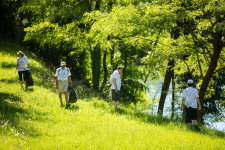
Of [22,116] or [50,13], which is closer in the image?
[22,116]

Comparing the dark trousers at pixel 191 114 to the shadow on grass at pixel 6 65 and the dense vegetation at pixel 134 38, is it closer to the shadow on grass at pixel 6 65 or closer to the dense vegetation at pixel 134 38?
the dense vegetation at pixel 134 38

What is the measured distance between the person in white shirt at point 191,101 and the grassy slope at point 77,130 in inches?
26.4

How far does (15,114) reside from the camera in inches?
496

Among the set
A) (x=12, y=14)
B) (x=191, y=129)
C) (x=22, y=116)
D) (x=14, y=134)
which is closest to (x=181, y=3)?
(x=191, y=129)

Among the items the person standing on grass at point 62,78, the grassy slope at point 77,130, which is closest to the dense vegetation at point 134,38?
the person standing on grass at point 62,78

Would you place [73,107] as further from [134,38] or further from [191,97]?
[134,38]

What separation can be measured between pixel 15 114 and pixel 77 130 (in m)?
2.40

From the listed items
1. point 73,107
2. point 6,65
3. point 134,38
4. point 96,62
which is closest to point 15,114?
point 73,107

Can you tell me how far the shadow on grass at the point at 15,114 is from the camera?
10945 millimetres

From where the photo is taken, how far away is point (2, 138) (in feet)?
30.9

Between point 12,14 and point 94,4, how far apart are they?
9188 mm

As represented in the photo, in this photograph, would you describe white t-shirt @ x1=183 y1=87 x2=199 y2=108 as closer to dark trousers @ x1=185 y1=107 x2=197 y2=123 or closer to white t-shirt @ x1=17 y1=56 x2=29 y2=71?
dark trousers @ x1=185 y1=107 x2=197 y2=123

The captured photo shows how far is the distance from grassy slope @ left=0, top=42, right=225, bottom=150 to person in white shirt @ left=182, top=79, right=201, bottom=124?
670mm

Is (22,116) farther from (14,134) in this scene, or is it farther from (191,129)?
(191,129)
